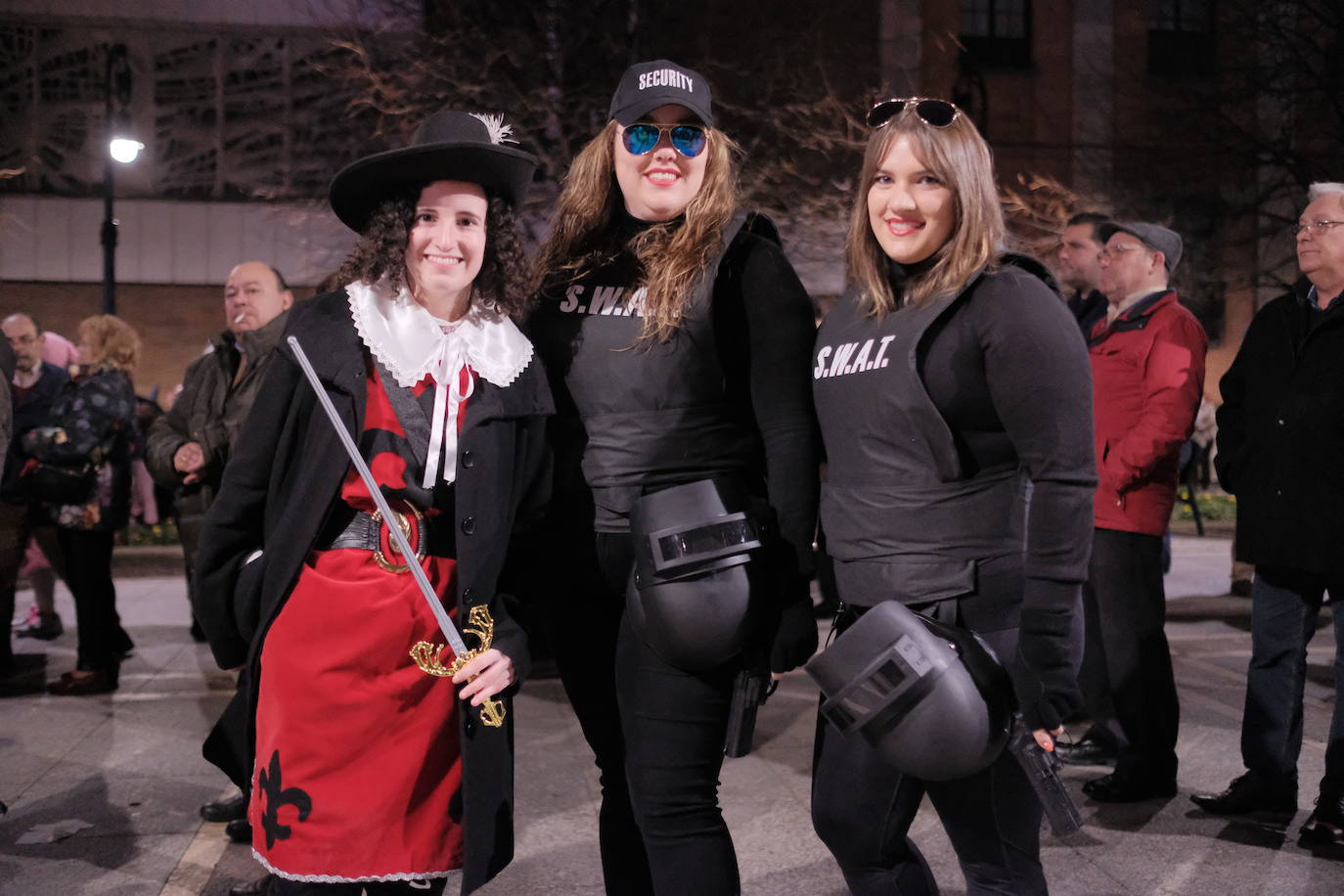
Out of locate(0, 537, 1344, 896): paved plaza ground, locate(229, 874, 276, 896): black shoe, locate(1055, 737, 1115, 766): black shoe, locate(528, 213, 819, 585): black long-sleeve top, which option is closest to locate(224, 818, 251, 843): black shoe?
locate(0, 537, 1344, 896): paved plaza ground

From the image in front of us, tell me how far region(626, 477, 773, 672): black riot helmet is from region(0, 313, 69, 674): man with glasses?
527cm

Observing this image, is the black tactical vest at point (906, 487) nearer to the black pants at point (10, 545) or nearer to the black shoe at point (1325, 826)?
the black shoe at point (1325, 826)

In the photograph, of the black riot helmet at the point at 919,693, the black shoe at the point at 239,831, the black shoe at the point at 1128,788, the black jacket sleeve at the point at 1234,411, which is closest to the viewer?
the black riot helmet at the point at 919,693

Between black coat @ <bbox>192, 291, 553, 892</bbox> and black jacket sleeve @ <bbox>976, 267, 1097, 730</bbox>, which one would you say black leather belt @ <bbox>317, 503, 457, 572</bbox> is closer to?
black coat @ <bbox>192, 291, 553, 892</bbox>

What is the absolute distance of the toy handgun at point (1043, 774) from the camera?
7.75ft

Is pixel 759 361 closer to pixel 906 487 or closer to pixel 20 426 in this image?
pixel 906 487

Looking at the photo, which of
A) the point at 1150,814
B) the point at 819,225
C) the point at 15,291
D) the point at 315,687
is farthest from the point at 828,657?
the point at 15,291

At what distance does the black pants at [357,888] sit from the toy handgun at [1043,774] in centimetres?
124

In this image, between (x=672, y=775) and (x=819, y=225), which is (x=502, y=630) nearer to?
(x=672, y=775)

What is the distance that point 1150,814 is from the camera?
4.60 metres

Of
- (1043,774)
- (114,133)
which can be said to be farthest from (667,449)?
(114,133)

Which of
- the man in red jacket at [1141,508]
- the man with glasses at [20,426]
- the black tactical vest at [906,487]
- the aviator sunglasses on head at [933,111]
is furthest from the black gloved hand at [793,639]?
the man with glasses at [20,426]

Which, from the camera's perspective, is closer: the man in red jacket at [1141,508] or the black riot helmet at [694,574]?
the black riot helmet at [694,574]

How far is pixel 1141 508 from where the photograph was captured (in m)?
4.91
